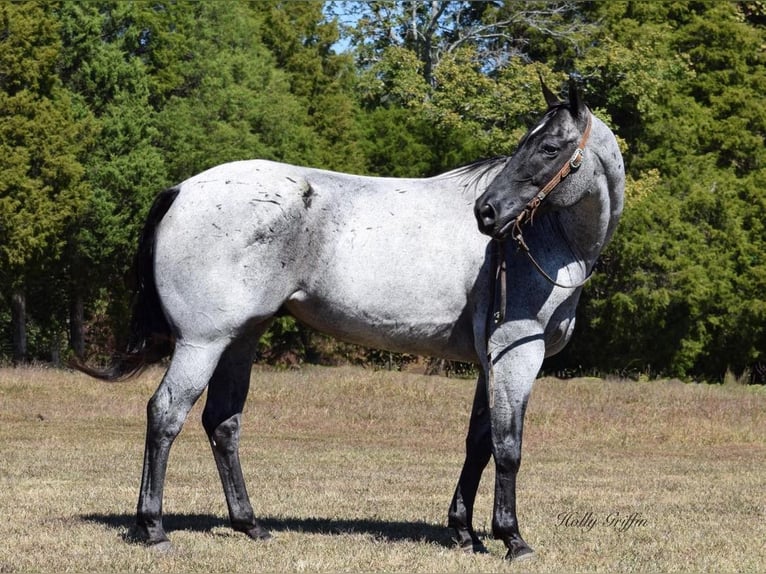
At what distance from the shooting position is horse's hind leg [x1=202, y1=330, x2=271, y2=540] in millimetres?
8258

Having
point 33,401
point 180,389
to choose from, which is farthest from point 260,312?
point 33,401

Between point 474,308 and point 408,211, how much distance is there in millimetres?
757

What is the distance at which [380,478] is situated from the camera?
12.8 meters

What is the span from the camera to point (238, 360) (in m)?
8.35

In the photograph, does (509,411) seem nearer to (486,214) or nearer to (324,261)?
(486,214)

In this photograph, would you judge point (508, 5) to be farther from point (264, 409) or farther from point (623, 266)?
point (264, 409)

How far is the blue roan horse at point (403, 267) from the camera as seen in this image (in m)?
7.48

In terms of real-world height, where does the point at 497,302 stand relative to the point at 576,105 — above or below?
below

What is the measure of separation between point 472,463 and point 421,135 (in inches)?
1239

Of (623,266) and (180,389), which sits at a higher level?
(180,389)

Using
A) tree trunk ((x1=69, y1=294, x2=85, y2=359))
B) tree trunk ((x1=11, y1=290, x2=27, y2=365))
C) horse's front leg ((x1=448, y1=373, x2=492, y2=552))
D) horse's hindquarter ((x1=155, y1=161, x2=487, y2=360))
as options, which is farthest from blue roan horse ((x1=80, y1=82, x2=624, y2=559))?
tree trunk ((x1=69, y1=294, x2=85, y2=359))

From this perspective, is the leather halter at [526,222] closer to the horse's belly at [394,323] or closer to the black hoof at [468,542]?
the horse's belly at [394,323]

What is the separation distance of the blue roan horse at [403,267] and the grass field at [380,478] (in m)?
0.67

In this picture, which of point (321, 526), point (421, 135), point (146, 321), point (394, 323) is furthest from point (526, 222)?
point (421, 135)
